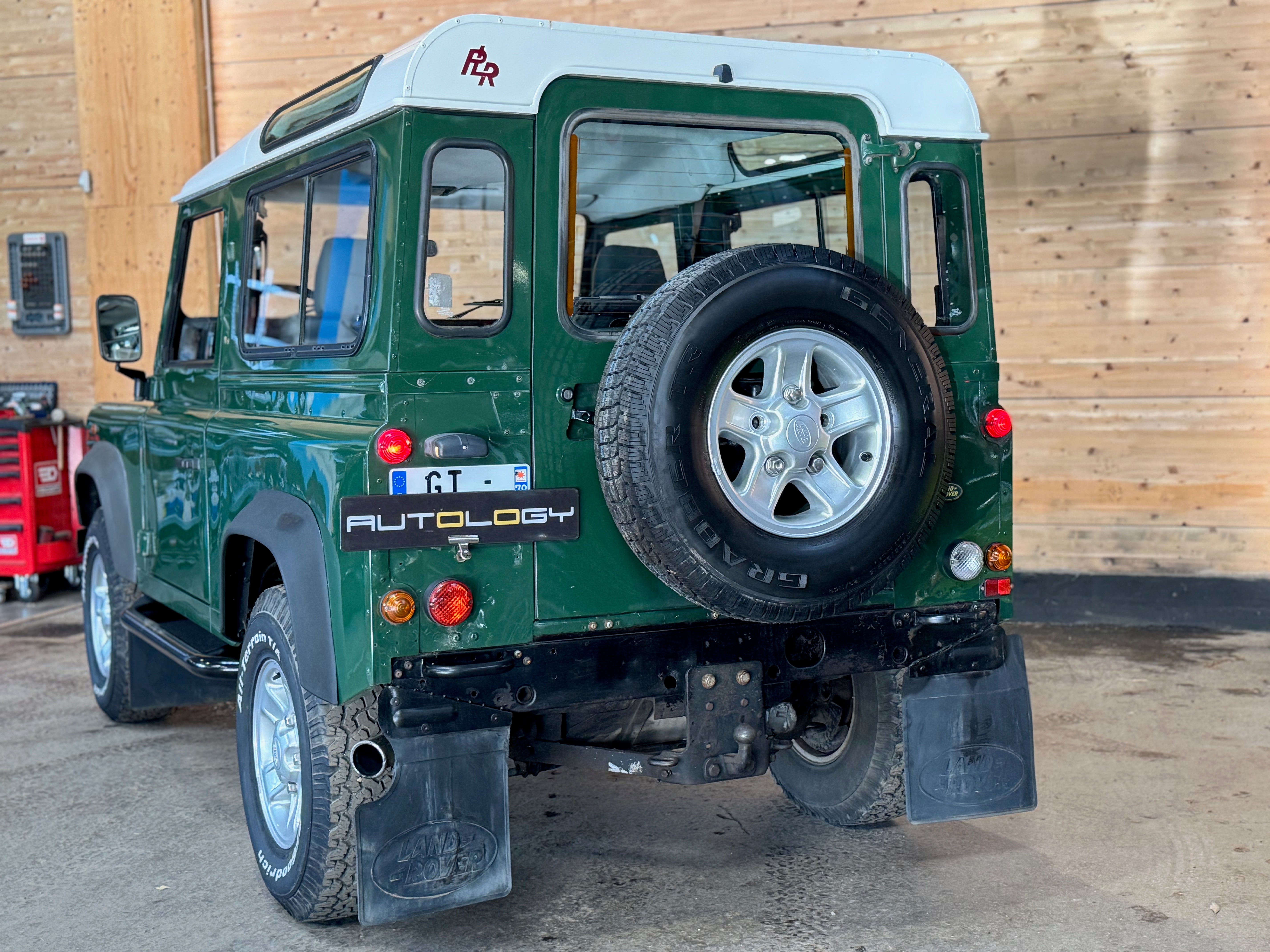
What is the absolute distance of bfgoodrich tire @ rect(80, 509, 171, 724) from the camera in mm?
5258

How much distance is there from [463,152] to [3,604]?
21.9 feet

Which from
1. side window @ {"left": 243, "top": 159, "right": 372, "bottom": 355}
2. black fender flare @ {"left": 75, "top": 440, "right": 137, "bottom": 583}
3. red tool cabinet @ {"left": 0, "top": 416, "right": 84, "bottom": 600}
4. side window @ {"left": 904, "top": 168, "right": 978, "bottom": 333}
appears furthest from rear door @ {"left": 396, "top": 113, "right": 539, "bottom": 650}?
red tool cabinet @ {"left": 0, "top": 416, "right": 84, "bottom": 600}

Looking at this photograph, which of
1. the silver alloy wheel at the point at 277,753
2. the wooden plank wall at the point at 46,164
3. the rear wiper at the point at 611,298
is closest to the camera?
the rear wiper at the point at 611,298

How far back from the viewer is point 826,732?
4145 mm

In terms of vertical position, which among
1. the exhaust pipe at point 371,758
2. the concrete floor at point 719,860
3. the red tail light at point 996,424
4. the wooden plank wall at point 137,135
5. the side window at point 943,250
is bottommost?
the concrete floor at point 719,860

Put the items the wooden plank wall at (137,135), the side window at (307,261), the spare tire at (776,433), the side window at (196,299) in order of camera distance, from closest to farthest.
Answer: the spare tire at (776,433) → the side window at (307,261) → the side window at (196,299) → the wooden plank wall at (137,135)

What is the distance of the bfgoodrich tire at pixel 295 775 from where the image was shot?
323cm

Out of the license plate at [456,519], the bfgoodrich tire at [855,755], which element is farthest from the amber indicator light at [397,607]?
the bfgoodrich tire at [855,755]

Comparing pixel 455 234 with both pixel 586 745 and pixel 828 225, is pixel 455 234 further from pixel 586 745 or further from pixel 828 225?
pixel 586 745

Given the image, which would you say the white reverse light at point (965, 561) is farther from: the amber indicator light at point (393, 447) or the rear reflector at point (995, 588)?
the amber indicator light at point (393, 447)

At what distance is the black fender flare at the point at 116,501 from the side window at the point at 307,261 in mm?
1198

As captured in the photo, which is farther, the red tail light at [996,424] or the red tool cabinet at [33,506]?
the red tool cabinet at [33,506]

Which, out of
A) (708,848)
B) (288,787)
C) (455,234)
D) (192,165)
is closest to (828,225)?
(455,234)

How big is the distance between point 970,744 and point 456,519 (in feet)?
5.52
